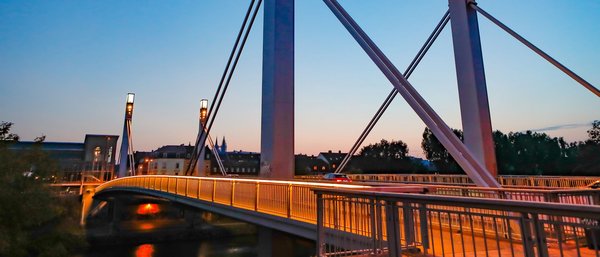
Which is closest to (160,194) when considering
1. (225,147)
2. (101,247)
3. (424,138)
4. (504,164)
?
(101,247)

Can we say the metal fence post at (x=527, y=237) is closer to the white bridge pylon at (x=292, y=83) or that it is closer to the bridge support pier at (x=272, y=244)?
the white bridge pylon at (x=292, y=83)

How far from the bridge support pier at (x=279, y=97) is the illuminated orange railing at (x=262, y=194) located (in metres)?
1.09

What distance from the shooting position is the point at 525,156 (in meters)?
48.1

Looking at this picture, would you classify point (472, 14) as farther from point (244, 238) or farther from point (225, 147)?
point (225, 147)

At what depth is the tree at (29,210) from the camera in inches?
587

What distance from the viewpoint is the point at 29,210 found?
15156 mm

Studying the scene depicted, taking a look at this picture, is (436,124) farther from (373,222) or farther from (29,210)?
(29,210)

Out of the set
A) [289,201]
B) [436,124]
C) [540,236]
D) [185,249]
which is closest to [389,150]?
[185,249]

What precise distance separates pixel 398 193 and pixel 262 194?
6590 millimetres

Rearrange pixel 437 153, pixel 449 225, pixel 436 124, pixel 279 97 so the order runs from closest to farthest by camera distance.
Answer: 1. pixel 449 225
2. pixel 436 124
3. pixel 279 97
4. pixel 437 153

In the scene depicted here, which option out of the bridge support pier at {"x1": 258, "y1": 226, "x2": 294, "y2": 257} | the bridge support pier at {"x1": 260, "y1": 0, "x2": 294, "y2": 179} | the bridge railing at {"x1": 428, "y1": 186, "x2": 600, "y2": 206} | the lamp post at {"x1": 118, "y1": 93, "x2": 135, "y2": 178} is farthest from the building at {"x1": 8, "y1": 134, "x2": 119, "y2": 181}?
the bridge railing at {"x1": 428, "y1": 186, "x2": 600, "y2": 206}

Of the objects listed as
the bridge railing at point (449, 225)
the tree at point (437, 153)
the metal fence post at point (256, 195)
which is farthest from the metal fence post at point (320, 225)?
the tree at point (437, 153)

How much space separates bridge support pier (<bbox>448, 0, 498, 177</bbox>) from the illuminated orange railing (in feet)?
20.6

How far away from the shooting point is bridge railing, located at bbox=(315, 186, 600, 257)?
2314 mm
